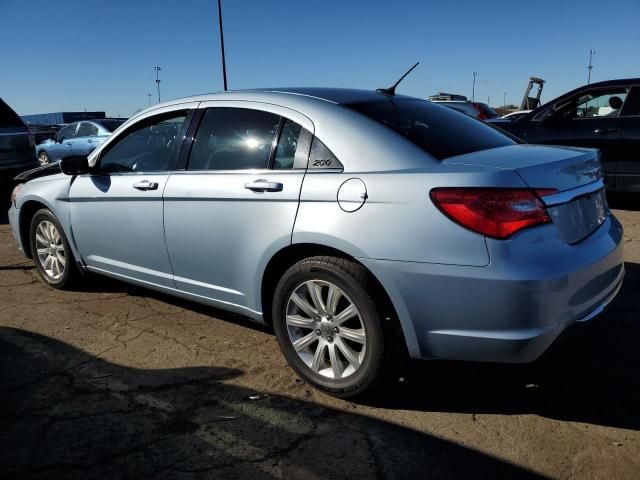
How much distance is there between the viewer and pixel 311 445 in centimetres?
242

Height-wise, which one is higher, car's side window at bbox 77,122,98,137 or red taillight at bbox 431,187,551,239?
car's side window at bbox 77,122,98,137

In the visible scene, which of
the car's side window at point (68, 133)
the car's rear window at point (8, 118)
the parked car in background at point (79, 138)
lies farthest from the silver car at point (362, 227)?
the car's side window at point (68, 133)

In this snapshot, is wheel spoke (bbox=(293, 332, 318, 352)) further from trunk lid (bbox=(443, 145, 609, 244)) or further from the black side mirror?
the black side mirror

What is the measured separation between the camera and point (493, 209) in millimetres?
2297

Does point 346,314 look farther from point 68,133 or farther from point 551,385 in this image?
point 68,133

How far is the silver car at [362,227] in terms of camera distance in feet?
7.63

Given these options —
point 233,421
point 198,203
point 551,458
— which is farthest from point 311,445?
point 198,203

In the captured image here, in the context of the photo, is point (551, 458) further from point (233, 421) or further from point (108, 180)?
point (108, 180)

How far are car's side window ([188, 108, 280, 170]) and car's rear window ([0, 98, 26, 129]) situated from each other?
272 inches

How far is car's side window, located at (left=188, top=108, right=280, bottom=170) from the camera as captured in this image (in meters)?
3.12

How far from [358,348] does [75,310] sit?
8.22ft

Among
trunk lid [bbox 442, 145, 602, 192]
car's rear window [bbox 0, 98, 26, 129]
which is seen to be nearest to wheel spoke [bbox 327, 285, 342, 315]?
trunk lid [bbox 442, 145, 602, 192]

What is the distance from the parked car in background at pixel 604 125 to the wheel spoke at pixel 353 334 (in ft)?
18.9

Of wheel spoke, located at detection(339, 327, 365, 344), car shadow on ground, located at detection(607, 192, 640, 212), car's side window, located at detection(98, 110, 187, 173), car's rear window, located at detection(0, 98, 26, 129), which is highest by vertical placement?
car's rear window, located at detection(0, 98, 26, 129)
